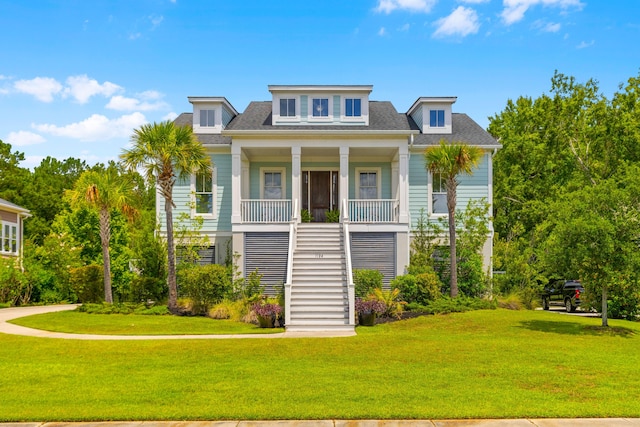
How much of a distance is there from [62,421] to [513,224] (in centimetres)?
3406

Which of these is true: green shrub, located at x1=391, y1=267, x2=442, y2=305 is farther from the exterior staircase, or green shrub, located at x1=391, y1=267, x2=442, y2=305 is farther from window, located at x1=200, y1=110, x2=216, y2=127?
window, located at x1=200, y1=110, x2=216, y2=127

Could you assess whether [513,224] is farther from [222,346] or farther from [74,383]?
[74,383]

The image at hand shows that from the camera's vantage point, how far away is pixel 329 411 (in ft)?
27.5

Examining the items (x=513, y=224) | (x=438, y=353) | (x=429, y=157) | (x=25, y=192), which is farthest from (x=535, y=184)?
(x=25, y=192)

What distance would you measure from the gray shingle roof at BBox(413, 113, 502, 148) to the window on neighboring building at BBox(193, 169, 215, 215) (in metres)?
9.11

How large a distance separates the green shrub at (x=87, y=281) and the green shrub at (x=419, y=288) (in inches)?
532

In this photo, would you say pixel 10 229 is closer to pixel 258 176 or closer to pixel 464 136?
pixel 258 176

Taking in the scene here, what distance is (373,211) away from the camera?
79.6 feet

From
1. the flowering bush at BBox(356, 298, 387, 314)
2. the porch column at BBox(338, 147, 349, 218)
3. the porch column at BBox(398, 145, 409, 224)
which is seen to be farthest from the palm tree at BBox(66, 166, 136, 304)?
the porch column at BBox(398, 145, 409, 224)

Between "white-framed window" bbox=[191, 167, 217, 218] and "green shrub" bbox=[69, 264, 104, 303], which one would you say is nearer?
"white-framed window" bbox=[191, 167, 217, 218]

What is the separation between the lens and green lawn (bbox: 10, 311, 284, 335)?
17516mm

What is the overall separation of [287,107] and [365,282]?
878 cm

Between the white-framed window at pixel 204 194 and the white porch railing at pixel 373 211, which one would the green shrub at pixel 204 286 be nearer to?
the white-framed window at pixel 204 194

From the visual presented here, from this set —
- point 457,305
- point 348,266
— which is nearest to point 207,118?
point 348,266
